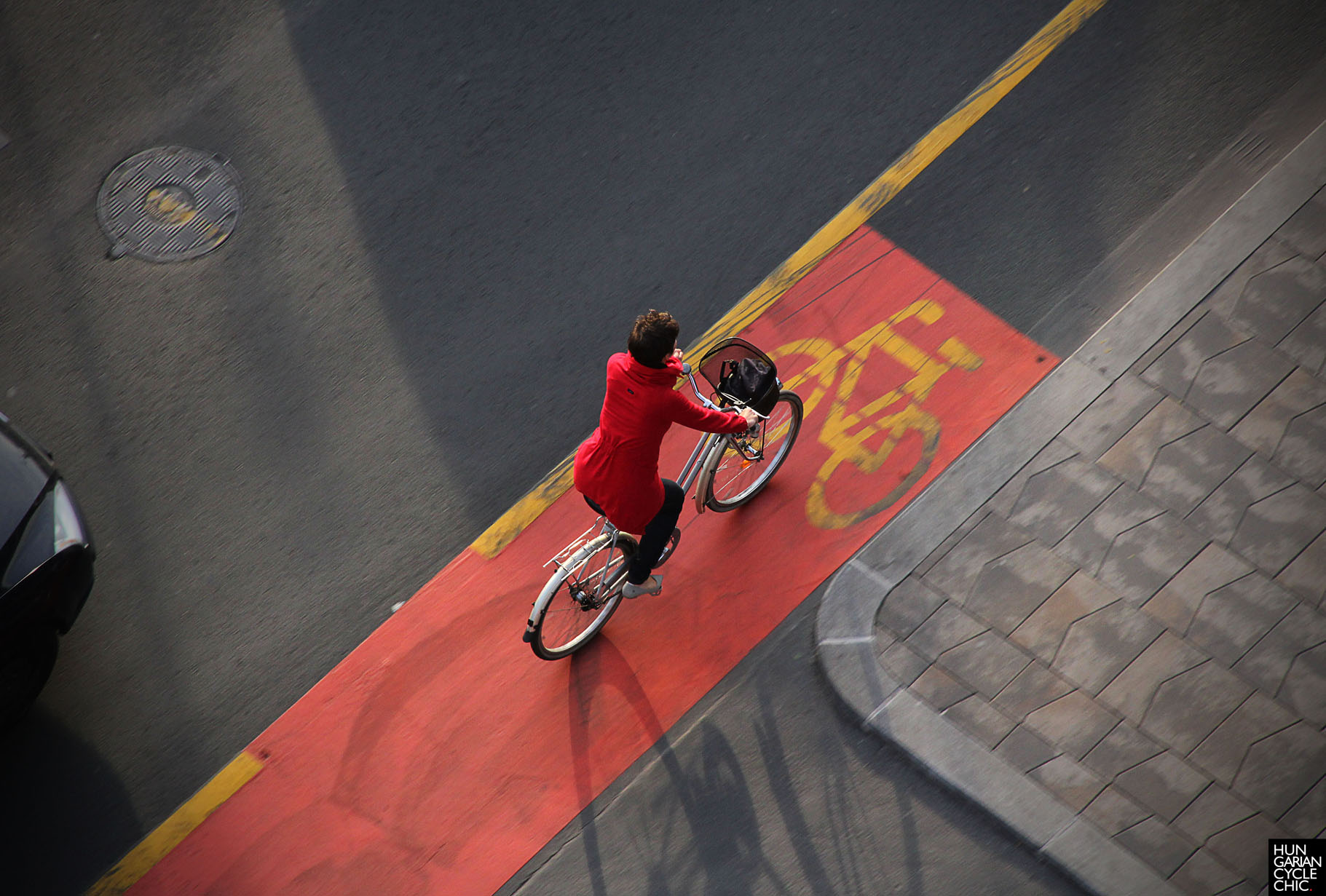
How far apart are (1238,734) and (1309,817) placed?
0.51 meters

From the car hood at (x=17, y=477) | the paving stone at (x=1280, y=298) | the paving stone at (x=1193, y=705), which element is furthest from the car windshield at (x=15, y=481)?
the paving stone at (x=1280, y=298)

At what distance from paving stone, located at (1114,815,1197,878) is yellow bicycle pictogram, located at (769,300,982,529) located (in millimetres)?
2245

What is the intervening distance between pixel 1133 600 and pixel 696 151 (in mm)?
4289

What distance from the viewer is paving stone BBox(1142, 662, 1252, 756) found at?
5535 mm

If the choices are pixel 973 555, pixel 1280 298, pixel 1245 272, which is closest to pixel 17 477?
pixel 973 555

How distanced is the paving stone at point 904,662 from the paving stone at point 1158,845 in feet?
4.29

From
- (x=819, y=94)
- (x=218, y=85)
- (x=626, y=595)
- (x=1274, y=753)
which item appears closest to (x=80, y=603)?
(x=626, y=595)

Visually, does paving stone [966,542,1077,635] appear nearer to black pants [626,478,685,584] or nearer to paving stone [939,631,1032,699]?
paving stone [939,631,1032,699]

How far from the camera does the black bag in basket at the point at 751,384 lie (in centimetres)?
517

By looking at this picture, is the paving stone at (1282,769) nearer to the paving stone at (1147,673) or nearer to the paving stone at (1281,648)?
the paving stone at (1281,648)

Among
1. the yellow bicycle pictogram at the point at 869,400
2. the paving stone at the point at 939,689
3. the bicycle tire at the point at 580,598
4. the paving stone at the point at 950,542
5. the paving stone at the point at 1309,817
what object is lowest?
the paving stone at the point at 1309,817

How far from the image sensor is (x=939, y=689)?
225 inches

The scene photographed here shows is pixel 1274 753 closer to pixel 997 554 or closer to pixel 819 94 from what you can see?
pixel 997 554

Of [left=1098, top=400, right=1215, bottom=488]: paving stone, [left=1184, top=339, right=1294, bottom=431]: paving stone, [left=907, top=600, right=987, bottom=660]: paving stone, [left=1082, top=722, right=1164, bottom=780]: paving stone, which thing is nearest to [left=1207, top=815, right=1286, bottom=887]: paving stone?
[left=1082, top=722, right=1164, bottom=780]: paving stone
